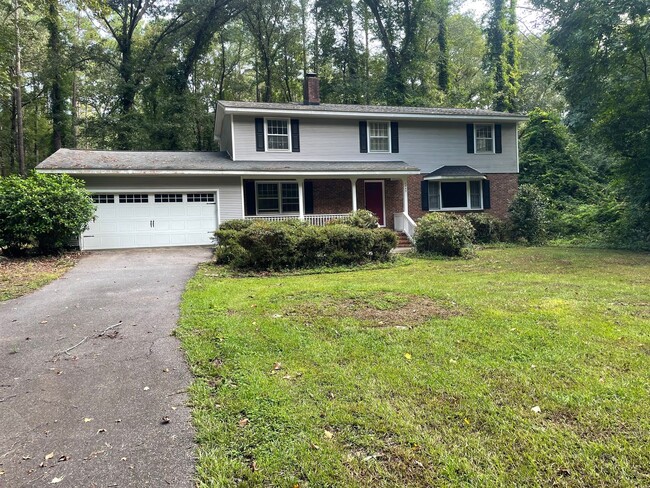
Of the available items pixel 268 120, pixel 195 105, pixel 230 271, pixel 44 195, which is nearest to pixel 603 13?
pixel 268 120

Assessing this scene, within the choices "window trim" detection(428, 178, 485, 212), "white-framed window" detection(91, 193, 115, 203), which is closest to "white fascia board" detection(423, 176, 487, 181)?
"window trim" detection(428, 178, 485, 212)

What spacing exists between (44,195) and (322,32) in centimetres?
2608

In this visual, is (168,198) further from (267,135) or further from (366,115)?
(366,115)

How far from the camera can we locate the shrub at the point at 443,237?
12.1 m

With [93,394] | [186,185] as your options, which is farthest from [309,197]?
[93,394]

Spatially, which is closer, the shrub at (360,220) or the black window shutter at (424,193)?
the shrub at (360,220)

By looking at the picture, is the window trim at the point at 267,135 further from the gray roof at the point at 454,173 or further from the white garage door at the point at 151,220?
the gray roof at the point at 454,173

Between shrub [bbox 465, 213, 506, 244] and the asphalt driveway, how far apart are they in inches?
489

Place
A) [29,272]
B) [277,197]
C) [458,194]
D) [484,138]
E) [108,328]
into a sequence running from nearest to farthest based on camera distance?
[108,328], [29,272], [277,197], [458,194], [484,138]

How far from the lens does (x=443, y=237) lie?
1222 centimetres

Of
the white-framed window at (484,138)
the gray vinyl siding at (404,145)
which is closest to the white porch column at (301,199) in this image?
the gray vinyl siding at (404,145)

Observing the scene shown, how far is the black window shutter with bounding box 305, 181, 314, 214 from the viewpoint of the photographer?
661 inches

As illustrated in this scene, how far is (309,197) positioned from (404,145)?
5.01 meters

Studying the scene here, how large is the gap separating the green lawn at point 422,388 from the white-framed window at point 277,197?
1023cm
